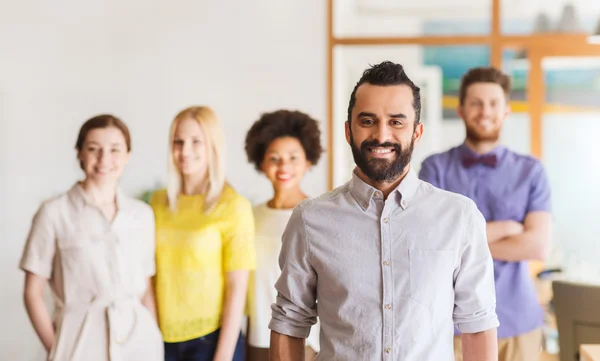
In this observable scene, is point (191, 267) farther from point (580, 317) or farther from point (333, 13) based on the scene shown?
point (333, 13)

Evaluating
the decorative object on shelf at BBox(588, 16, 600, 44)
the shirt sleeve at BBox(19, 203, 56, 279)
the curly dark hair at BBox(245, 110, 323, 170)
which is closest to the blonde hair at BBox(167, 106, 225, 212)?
the curly dark hair at BBox(245, 110, 323, 170)

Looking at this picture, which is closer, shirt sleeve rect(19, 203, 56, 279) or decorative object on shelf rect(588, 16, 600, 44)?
shirt sleeve rect(19, 203, 56, 279)

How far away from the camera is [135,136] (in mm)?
4754

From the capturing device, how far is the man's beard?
65.7 inches

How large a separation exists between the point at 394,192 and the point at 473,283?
26 centimetres

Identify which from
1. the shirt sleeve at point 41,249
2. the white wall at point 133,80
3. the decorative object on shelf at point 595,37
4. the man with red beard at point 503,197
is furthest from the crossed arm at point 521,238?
the decorative object on shelf at point 595,37

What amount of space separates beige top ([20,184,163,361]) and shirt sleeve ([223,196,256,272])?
30cm

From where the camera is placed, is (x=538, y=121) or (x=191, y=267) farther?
(x=538, y=121)

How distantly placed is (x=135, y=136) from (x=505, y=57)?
243 centimetres

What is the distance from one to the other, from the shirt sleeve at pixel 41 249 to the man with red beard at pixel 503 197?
1.37m

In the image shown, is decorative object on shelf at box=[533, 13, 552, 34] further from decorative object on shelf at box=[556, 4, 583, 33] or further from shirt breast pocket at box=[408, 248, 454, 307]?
shirt breast pocket at box=[408, 248, 454, 307]

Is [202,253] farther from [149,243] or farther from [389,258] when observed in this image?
[389,258]

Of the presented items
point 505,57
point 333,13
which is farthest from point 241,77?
point 505,57

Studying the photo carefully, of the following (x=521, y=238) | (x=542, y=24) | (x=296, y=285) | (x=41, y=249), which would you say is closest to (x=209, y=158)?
(x=41, y=249)
